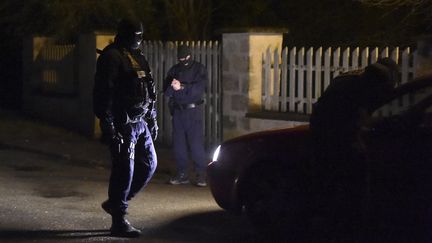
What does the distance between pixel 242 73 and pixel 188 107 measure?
208cm

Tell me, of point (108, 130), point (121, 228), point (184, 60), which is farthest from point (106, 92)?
point (184, 60)

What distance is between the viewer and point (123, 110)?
8195mm

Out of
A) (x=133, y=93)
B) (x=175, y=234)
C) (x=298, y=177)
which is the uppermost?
(x=133, y=93)

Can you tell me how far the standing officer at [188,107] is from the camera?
1133 cm

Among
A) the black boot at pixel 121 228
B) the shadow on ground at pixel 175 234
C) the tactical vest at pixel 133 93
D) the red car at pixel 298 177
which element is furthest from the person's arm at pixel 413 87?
the black boot at pixel 121 228

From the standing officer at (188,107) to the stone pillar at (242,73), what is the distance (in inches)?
70.8

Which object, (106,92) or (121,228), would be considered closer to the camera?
(106,92)

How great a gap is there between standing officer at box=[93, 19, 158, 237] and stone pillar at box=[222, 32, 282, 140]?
480 centimetres

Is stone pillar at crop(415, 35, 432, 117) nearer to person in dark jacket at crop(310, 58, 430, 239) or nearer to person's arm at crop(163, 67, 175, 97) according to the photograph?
person's arm at crop(163, 67, 175, 97)

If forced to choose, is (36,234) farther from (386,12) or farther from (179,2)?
(179,2)

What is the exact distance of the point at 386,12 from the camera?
52.1 feet

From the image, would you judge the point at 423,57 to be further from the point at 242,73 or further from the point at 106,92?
the point at 106,92

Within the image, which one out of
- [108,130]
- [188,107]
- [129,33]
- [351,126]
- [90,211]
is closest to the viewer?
[351,126]

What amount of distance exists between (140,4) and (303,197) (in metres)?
11.0
